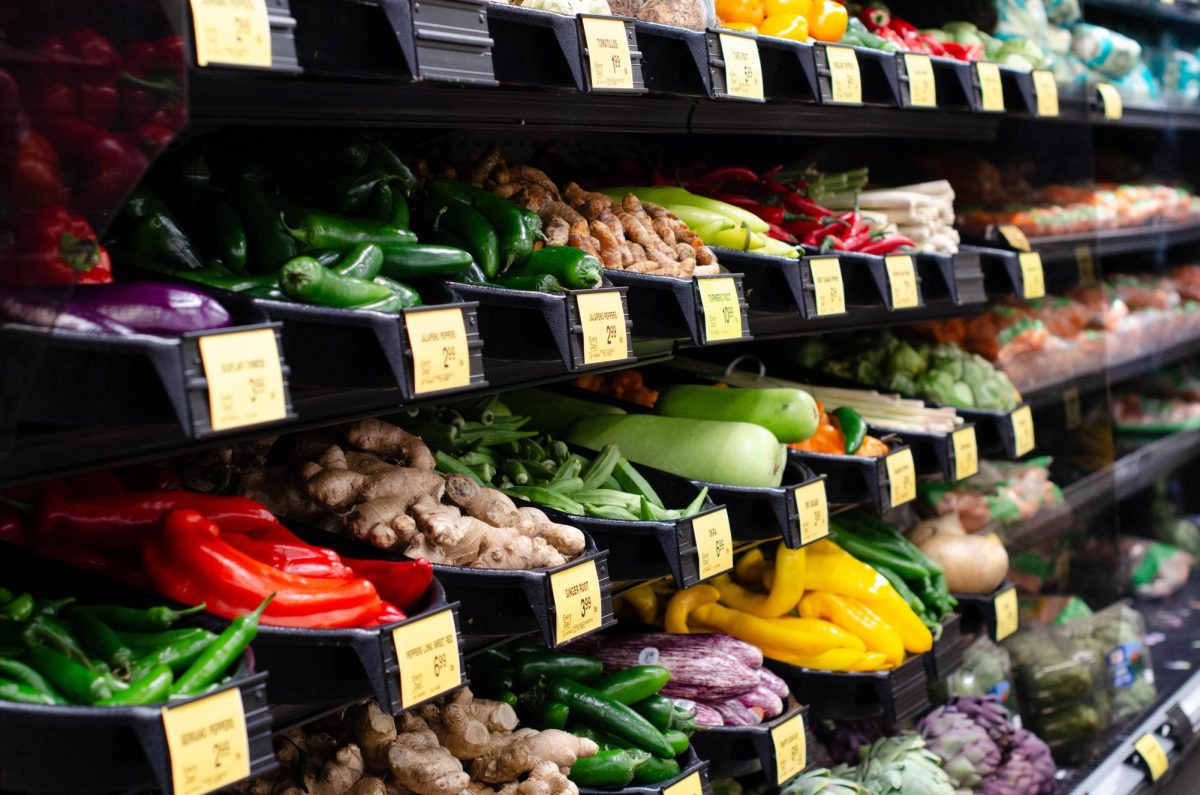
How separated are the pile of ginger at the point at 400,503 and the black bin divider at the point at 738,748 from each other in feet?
1.96

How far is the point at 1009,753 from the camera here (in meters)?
3.15

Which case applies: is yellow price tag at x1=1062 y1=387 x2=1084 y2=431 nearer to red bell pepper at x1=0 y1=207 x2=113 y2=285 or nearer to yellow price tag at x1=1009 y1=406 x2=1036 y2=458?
yellow price tag at x1=1009 y1=406 x2=1036 y2=458

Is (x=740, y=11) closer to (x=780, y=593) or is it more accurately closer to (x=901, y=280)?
(x=901, y=280)

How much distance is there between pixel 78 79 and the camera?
108 centimetres

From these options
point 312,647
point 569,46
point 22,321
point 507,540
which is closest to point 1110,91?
point 569,46

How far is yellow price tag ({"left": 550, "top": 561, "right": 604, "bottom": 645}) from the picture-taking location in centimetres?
173

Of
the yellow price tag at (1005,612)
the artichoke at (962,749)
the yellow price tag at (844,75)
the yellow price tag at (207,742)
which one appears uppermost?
the yellow price tag at (844,75)

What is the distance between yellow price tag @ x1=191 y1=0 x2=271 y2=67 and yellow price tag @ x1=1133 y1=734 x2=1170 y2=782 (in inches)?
118

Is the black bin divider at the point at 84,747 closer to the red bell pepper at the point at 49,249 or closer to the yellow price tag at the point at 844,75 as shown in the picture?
the red bell pepper at the point at 49,249

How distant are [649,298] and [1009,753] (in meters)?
1.76

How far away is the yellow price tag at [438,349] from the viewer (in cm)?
149

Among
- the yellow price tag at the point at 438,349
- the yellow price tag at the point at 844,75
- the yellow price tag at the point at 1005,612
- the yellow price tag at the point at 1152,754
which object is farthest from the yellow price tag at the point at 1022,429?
the yellow price tag at the point at 438,349

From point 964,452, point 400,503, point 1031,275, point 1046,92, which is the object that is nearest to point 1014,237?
point 1031,275

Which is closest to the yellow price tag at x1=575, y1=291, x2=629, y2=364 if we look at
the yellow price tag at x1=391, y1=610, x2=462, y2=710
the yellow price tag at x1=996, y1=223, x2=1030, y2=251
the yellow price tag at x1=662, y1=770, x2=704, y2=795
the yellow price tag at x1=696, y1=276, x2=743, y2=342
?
the yellow price tag at x1=696, y1=276, x2=743, y2=342
